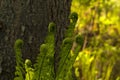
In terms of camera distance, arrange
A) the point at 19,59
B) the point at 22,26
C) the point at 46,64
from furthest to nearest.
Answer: the point at 22,26
the point at 19,59
the point at 46,64

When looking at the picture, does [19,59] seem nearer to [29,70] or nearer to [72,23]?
[29,70]

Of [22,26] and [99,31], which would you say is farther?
[99,31]

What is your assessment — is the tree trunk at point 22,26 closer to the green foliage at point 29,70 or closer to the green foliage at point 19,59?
the green foliage at point 19,59

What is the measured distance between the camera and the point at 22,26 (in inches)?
102

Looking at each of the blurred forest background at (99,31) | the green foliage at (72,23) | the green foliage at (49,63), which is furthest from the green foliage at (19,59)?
the blurred forest background at (99,31)

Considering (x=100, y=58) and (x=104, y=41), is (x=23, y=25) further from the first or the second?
(x=104, y=41)

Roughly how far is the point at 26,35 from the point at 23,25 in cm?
7

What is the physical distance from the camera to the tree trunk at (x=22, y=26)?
257 cm

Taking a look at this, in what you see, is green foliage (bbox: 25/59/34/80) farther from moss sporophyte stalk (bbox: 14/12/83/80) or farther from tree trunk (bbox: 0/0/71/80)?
tree trunk (bbox: 0/0/71/80)

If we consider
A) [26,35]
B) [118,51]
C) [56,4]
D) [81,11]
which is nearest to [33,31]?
[26,35]

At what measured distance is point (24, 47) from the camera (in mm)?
2602

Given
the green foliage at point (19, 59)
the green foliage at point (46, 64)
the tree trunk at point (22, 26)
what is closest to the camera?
the green foliage at point (46, 64)

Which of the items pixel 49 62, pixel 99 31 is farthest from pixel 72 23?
pixel 99 31

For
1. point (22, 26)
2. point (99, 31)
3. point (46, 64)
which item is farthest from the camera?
point (99, 31)
